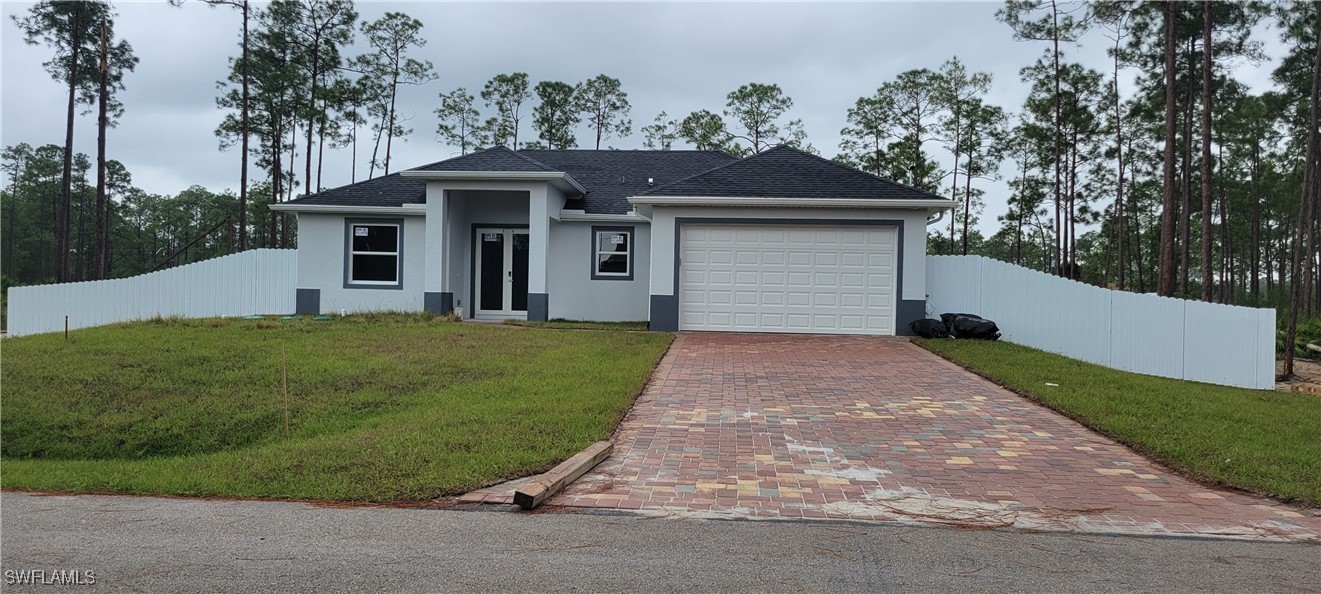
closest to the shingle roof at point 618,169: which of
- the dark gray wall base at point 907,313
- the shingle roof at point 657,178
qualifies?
the shingle roof at point 657,178

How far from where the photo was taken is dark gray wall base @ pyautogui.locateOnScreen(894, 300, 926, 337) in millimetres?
15516

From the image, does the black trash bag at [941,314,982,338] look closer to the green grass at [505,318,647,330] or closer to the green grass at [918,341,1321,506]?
the green grass at [918,341,1321,506]

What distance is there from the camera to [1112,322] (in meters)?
14.2

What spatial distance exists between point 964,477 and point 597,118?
34493mm

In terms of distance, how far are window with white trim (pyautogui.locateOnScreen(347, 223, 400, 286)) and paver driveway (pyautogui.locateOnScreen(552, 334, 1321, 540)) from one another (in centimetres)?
1089

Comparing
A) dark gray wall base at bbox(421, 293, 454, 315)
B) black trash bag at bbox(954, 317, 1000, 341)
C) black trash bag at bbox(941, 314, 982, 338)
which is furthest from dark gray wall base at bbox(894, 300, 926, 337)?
dark gray wall base at bbox(421, 293, 454, 315)

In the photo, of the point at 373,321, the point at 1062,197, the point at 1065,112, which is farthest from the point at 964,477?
the point at 1062,197

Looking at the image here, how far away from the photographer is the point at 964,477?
590 centimetres

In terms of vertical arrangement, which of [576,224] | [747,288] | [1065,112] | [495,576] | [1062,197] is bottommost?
[495,576]

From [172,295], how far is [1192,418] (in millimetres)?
20260

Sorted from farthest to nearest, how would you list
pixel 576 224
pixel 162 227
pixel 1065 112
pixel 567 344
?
pixel 162 227 → pixel 1065 112 → pixel 576 224 → pixel 567 344

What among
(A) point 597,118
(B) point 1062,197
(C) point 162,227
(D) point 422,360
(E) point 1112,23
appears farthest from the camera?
(C) point 162,227

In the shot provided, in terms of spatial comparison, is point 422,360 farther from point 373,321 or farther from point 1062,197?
point 1062,197

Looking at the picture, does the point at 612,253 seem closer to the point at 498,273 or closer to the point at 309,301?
the point at 498,273
